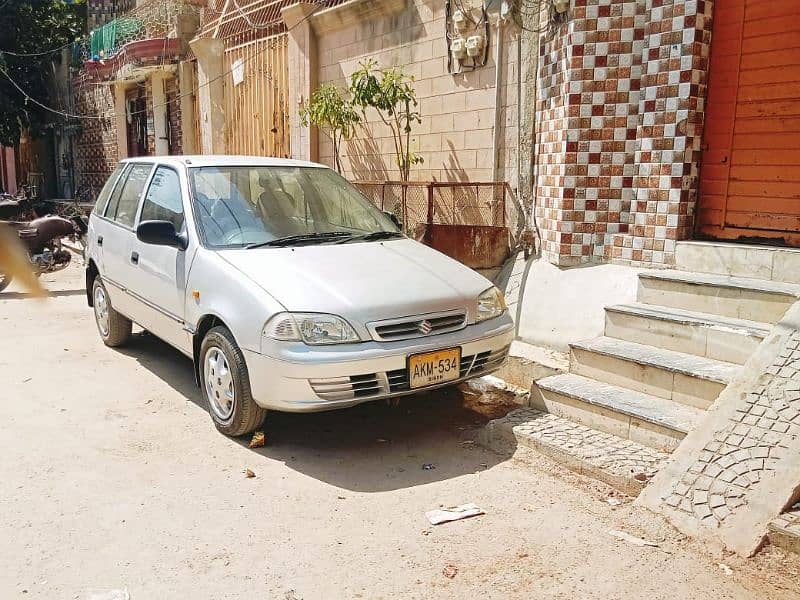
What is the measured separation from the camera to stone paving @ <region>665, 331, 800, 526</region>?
129 inches

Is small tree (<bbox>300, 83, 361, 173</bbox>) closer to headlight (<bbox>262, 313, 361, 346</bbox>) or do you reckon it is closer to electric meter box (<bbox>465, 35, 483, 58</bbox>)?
electric meter box (<bbox>465, 35, 483, 58</bbox>)

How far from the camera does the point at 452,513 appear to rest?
3480 mm

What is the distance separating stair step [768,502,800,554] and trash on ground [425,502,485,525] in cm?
132

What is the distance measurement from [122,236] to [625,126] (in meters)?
4.28

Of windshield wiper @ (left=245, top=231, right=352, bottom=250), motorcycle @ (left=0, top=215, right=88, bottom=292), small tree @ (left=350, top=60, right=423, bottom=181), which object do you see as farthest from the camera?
motorcycle @ (left=0, top=215, right=88, bottom=292)

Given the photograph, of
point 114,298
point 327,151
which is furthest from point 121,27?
point 114,298

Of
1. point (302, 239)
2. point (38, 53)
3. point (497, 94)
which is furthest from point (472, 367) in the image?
point (38, 53)

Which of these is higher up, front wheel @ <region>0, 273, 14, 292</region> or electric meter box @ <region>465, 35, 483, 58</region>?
electric meter box @ <region>465, 35, 483, 58</region>

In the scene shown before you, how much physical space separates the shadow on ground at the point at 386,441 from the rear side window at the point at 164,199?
134 centimetres

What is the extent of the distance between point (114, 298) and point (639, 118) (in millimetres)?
4735

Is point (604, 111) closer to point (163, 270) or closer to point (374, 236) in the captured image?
point (374, 236)

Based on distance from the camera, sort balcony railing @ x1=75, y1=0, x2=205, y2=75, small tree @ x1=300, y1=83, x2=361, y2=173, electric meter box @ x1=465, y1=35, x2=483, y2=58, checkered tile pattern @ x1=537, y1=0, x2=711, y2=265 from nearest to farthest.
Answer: checkered tile pattern @ x1=537, y1=0, x2=711, y2=265 < electric meter box @ x1=465, y1=35, x2=483, y2=58 < small tree @ x1=300, y1=83, x2=361, y2=173 < balcony railing @ x1=75, y1=0, x2=205, y2=75

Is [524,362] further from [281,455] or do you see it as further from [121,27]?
[121,27]

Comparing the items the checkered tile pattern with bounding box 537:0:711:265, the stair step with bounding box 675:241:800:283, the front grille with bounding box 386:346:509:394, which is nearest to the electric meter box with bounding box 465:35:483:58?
→ the checkered tile pattern with bounding box 537:0:711:265
